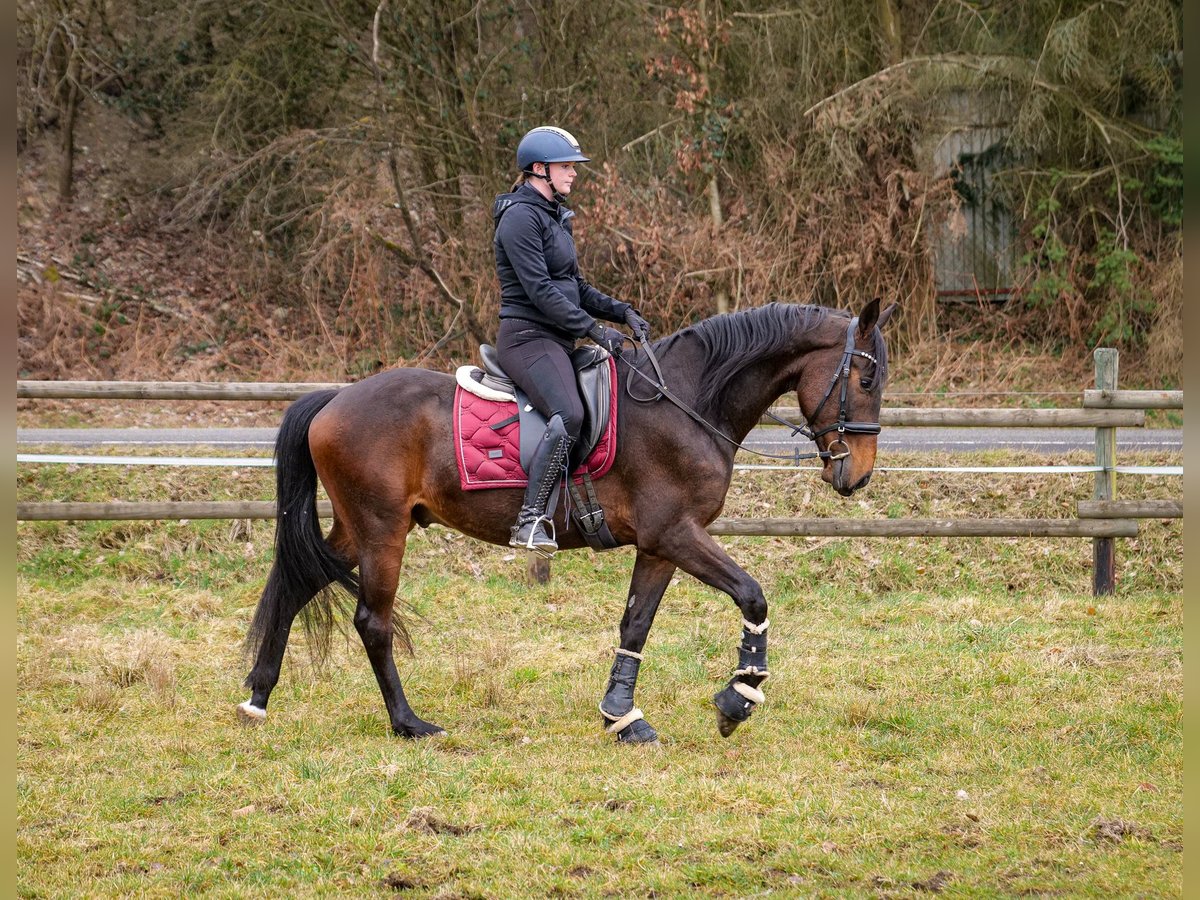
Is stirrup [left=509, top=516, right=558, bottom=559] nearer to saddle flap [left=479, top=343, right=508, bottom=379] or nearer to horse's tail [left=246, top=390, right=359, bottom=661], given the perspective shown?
saddle flap [left=479, top=343, right=508, bottom=379]

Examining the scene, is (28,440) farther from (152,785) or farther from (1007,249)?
(1007,249)

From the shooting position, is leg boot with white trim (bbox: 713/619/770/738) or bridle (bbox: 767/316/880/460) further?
bridle (bbox: 767/316/880/460)

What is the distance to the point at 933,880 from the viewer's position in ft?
14.2

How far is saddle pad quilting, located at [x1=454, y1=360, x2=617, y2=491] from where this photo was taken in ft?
20.3

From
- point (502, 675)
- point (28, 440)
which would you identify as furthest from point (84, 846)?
point (28, 440)

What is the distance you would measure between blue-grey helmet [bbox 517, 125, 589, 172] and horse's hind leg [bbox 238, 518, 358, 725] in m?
2.43

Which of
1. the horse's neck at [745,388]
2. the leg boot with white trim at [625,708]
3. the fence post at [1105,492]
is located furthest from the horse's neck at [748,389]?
the fence post at [1105,492]

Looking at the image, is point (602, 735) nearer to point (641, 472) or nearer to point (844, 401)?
point (641, 472)

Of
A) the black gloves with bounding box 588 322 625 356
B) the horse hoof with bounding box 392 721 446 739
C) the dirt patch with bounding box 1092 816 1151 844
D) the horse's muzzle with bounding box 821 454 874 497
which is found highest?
the black gloves with bounding box 588 322 625 356

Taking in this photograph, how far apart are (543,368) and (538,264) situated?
52 centimetres

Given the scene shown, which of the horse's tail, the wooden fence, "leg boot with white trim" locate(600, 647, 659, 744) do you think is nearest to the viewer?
"leg boot with white trim" locate(600, 647, 659, 744)

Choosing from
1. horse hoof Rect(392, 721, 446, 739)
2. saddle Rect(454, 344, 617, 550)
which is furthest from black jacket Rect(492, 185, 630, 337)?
horse hoof Rect(392, 721, 446, 739)

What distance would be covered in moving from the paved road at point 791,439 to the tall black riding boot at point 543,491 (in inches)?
254

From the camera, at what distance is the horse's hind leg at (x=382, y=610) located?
6379 mm
